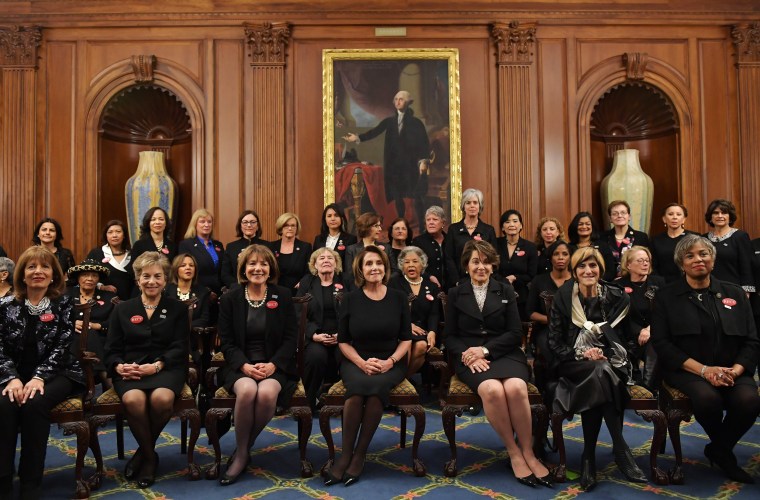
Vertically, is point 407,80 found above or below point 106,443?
above

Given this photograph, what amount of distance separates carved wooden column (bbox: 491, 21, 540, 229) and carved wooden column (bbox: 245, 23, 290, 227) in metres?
2.59

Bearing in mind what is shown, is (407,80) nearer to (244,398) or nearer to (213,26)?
(213,26)

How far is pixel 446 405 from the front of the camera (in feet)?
12.3

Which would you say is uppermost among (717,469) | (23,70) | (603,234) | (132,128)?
(23,70)

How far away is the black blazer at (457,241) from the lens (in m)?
5.74

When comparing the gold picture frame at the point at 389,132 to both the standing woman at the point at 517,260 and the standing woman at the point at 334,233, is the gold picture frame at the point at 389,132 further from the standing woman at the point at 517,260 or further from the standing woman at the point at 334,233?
the standing woman at the point at 517,260

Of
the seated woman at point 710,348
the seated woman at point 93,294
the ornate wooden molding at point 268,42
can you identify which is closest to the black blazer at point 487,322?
the seated woman at point 710,348

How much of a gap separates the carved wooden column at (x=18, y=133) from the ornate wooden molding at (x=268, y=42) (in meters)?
2.49

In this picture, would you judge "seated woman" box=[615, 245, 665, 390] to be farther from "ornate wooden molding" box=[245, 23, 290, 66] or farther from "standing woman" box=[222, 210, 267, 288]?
"ornate wooden molding" box=[245, 23, 290, 66]

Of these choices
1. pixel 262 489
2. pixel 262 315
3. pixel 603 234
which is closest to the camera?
pixel 262 489

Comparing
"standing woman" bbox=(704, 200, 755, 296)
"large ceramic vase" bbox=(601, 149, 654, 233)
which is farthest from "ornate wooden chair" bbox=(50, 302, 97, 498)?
Answer: "large ceramic vase" bbox=(601, 149, 654, 233)

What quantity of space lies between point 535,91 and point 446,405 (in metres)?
4.91

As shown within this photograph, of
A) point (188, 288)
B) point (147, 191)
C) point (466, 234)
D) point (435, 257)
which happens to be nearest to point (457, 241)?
point (466, 234)

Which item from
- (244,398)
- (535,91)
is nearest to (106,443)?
(244,398)
